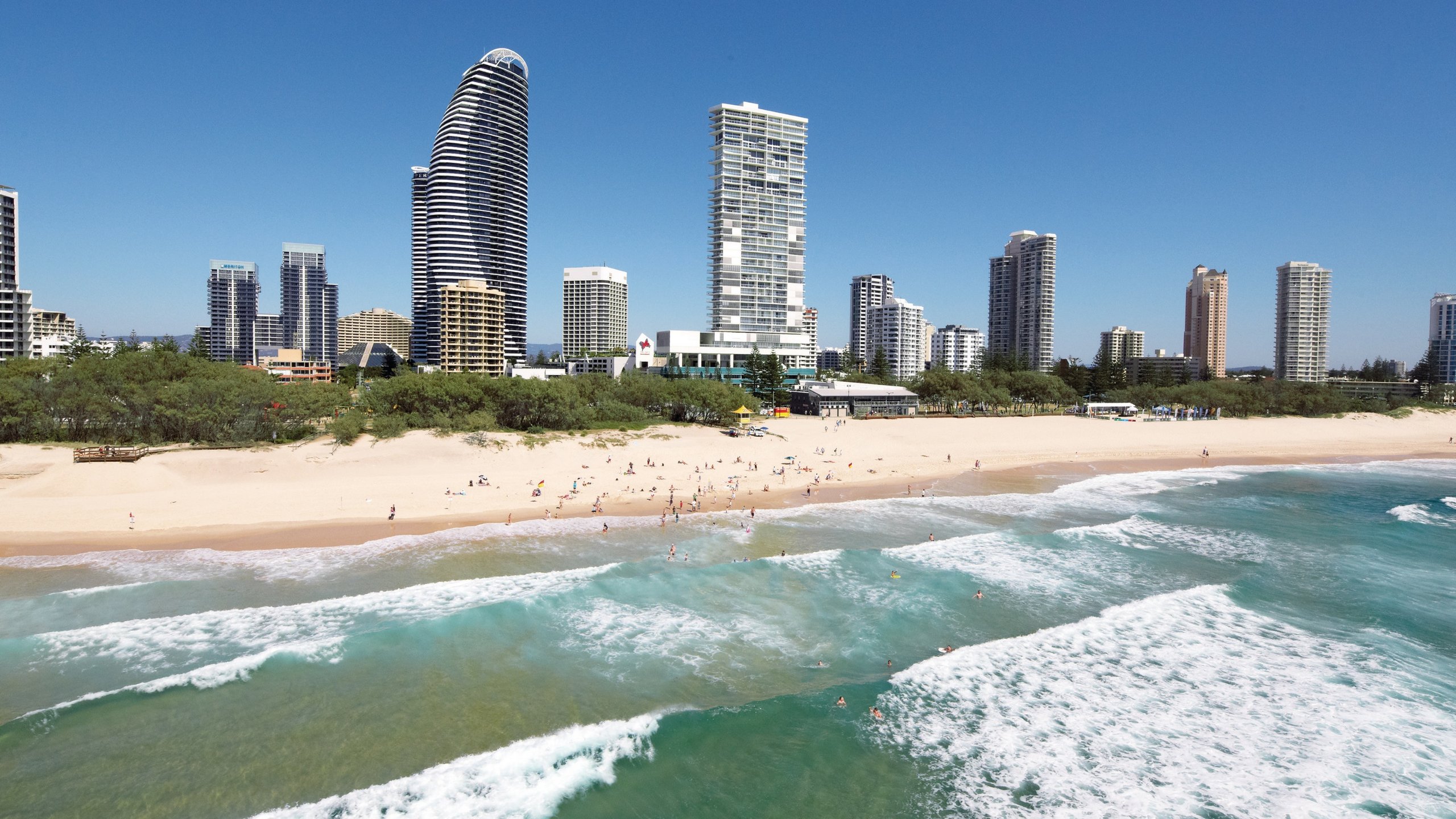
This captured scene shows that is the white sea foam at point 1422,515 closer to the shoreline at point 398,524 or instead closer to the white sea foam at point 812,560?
the shoreline at point 398,524

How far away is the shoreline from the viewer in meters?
23.4

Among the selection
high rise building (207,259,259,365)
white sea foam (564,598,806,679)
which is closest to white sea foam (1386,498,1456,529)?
white sea foam (564,598,806,679)

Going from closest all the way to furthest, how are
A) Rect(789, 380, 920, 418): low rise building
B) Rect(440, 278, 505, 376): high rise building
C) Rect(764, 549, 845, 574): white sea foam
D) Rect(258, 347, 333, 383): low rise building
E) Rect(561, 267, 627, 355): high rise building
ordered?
1. Rect(764, 549, 845, 574): white sea foam
2. Rect(789, 380, 920, 418): low rise building
3. Rect(440, 278, 505, 376): high rise building
4. Rect(258, 347, 333, 383): low rise building
5. Rect(561, 267, 627, 355): high rise building

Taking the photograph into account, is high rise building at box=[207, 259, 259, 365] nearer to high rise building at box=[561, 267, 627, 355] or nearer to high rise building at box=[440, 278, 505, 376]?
high rise building at box=[561, 267, 627, 355]

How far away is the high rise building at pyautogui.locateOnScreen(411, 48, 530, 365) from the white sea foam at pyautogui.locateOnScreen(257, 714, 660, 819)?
8992 centimetres

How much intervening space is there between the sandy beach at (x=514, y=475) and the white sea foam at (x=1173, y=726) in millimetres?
17099

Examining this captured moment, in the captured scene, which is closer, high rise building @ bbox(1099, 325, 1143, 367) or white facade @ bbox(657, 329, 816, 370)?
white facade @ bbox(657, 329, 816, 370)

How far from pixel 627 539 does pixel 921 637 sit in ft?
40.0

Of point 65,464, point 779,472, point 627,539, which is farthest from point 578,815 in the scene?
point 65,464

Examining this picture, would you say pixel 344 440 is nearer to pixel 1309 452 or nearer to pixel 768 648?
pixel 768 648

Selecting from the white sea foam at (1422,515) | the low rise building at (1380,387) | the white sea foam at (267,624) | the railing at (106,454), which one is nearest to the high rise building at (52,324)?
the railing at (106,454)

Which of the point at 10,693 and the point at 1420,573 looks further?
the point at 1420,573

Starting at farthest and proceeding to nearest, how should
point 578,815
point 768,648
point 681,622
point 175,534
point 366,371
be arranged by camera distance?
point 366,371, point 175,534, point 681,622, point 768,648, point 578,815

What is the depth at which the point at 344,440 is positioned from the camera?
36.7 meters
